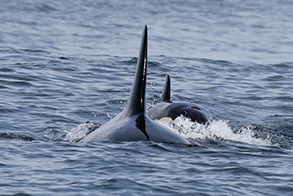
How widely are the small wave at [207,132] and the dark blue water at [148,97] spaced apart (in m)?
0.03

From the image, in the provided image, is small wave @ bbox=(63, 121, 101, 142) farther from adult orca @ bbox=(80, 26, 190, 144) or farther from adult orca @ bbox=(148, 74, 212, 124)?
adult orca @ bbox=(80, 26, 190, 144)

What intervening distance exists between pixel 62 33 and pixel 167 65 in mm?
9475

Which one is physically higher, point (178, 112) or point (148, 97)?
point (178, 112)

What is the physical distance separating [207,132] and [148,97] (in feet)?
19.1

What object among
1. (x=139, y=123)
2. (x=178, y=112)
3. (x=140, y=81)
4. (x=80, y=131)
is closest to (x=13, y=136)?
(x=80, y=131)

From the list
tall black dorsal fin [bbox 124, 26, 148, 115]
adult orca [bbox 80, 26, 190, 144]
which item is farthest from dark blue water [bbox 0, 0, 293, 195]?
tall black dorsal fin [bbox 124, 26, 148, 115]

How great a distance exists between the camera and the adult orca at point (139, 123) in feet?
33.0

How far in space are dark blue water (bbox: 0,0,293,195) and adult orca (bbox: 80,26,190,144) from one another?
0.47ft

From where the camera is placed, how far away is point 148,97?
59.6 ft

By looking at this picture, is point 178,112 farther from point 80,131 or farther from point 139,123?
point 139,123

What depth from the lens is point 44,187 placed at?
8.60m

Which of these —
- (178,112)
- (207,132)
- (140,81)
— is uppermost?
(140,81)

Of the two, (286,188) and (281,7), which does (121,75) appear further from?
→ (281,7)

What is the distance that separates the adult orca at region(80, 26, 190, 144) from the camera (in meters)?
10.1
